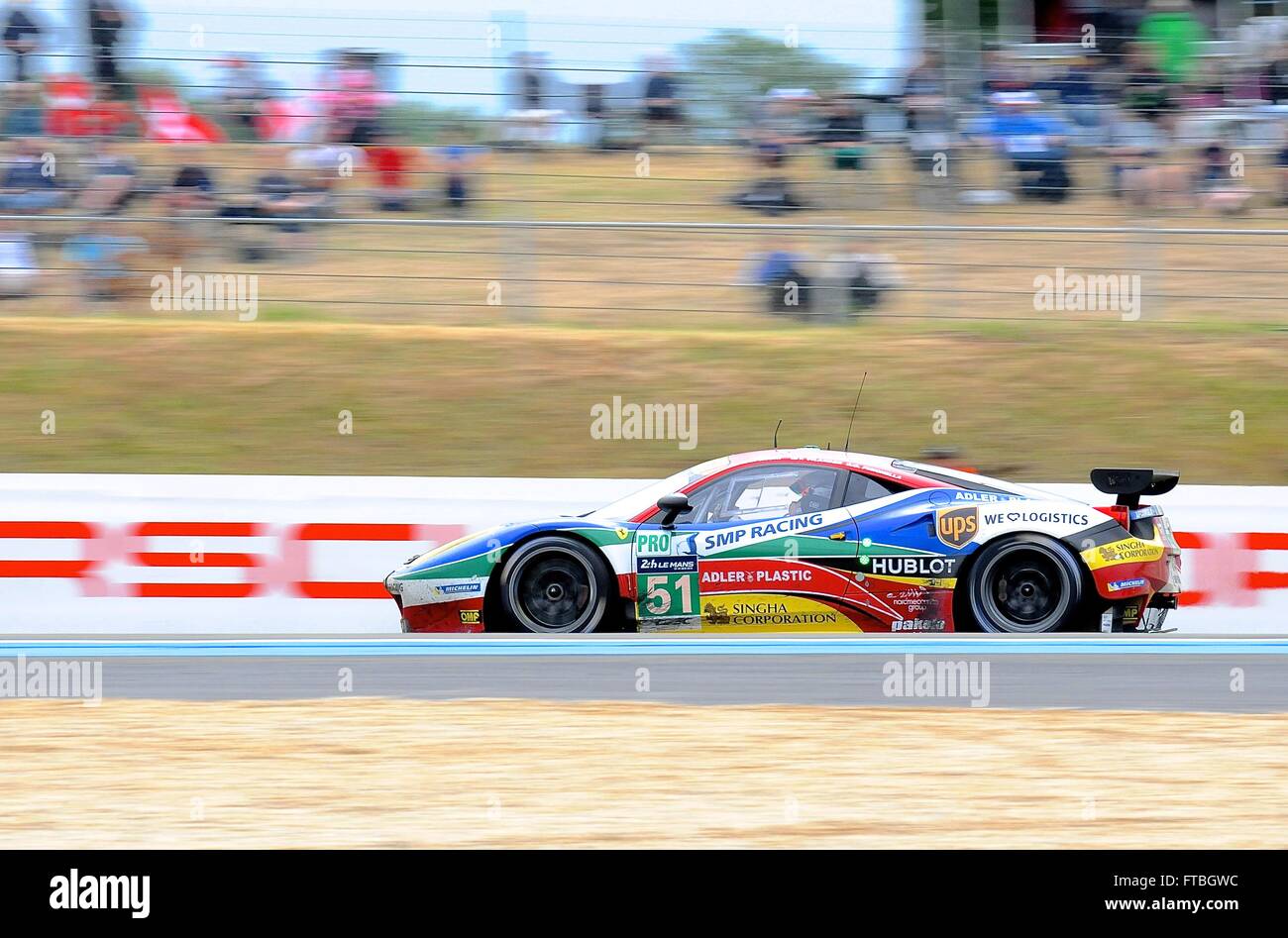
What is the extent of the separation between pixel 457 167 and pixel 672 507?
6.25 meters

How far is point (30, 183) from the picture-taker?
13.7 meters

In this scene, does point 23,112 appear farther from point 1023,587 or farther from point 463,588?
point 1023,587

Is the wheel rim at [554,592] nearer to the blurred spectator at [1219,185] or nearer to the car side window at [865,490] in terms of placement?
the car side window at [865,490]

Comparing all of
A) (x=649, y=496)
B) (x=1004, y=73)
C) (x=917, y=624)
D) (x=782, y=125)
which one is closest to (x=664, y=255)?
(x=782, y=125)

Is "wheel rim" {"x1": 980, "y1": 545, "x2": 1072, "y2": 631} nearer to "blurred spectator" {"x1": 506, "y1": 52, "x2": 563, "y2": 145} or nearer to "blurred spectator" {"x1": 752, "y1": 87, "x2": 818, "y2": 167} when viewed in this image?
"blurred spectator" {"x1": 752, "y1": 87, "x2": 818, "y2": 167}

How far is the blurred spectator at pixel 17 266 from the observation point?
13.6m

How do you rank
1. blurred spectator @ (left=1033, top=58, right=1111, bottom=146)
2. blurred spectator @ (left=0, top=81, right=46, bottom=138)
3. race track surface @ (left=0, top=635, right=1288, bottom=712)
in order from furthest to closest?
blurred spectator @ (left=1033, top=58, right=1111, bottom=146) < blurred spectator @ (left=0, top=81, right=46, bottom=138) < race track surface @ (left=0, top=635, right=1288, bottom=712)

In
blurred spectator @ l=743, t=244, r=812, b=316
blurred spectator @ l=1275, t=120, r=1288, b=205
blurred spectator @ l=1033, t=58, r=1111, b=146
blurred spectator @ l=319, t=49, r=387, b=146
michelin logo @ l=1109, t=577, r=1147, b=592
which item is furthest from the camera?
blurred spectator @ l=1033, t=58, r=1111, b=146

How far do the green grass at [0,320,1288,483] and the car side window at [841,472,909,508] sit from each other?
3.93m

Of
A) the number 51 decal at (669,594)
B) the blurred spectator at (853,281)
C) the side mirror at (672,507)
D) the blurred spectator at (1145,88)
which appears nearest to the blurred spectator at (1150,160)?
the blurred spectator at (1145,88)

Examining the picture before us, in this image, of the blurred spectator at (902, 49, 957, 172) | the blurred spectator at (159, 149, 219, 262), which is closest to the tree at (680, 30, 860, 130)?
the blurred spectator at (902, 49, 957, 172)

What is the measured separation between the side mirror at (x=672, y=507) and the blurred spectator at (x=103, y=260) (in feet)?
21.9

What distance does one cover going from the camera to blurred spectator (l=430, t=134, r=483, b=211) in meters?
14.0

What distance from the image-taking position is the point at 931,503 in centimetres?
881
